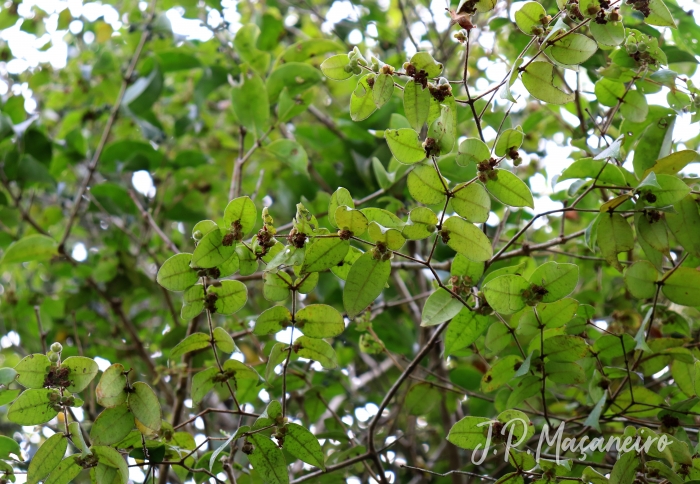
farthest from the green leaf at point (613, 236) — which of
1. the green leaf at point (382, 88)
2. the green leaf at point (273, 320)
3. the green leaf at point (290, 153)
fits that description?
the green leaf at point (290, 153)

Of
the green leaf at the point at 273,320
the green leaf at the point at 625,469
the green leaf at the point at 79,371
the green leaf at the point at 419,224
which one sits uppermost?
the green leaf at the point at 419,224

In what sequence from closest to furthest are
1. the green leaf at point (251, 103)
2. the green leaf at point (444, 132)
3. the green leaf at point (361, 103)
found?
1. the green leaf at point (444, 132)
2. the green leaf at point (361, 103)
3. the green leaf at point (251, 103)

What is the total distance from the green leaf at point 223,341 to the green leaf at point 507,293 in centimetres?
38

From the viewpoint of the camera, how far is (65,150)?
6.40 ft

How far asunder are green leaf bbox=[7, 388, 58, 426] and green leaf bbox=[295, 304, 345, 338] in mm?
350

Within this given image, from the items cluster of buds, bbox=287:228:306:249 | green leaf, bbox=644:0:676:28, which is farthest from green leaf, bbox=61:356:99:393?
green leaf, bbox=644:0:676:28

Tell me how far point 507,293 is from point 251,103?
0.76 metres

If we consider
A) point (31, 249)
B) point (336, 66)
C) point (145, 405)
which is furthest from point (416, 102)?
point (31, 249)

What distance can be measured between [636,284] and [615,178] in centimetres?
16

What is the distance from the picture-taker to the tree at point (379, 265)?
883 mm

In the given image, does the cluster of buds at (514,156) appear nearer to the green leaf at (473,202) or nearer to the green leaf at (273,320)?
the green leaf at (473,202)

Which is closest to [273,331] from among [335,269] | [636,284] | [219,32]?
[335,269]

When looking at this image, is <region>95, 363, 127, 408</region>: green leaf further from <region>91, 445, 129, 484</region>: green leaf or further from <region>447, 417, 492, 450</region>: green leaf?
<region>447, 417, 492, 450</region>: green leaf

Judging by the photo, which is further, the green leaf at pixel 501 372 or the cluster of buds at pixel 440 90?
the green leaf at pixel 501 372
